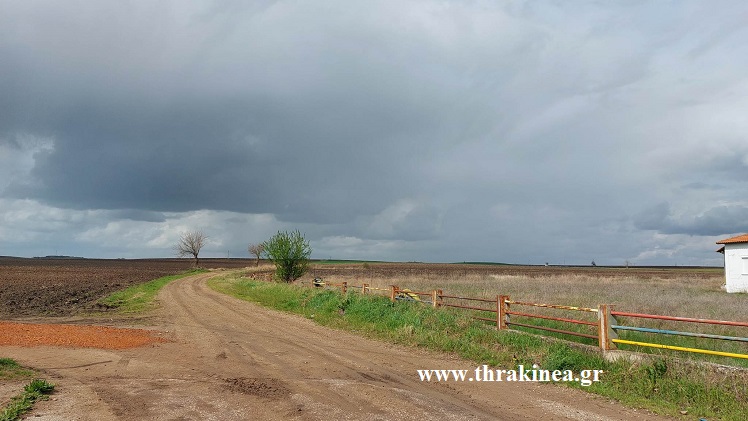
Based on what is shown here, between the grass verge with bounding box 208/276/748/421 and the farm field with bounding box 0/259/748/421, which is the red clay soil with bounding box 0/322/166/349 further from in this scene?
the grass verge with bounding box 208/276/748/421

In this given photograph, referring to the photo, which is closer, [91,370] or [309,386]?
[309,386]

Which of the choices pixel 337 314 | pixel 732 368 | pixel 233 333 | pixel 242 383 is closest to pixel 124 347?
pixel 233 333

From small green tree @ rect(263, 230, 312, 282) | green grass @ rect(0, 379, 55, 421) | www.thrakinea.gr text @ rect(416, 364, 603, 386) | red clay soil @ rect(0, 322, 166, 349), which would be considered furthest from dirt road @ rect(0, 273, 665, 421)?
small green tree @ rect(263, 230, 312, 282)


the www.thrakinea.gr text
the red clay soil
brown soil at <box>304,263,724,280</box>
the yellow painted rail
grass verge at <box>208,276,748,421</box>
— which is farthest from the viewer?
brown soil at <box>304,263,724,280</box>

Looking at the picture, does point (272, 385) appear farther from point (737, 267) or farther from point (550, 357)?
point (737, 267)

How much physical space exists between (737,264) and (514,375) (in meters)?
34.8

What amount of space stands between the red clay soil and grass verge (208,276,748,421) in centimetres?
656

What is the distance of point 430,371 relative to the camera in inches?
434

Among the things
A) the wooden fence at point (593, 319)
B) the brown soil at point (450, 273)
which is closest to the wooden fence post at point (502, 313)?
the wooden fence at point (593, 319)

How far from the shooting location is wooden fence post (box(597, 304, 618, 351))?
1120 cm

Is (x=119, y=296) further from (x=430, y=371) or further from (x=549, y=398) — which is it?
(x=549, y=398)

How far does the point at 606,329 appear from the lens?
11.2 metres

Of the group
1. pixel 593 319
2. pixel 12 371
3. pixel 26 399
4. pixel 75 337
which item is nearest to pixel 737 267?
pixel 593 319

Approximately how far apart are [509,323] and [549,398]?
580cm
